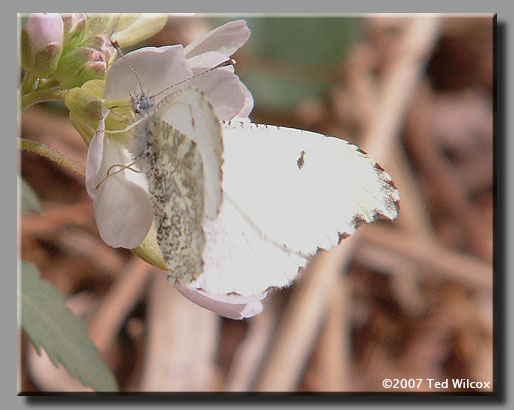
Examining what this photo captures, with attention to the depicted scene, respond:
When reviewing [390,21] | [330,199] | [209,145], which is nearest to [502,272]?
[330,199]

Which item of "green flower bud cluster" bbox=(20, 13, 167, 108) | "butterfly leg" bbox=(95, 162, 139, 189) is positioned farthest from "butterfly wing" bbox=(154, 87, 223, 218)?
"green flower bud cluster" bbox=(20, 13, 167, 108)

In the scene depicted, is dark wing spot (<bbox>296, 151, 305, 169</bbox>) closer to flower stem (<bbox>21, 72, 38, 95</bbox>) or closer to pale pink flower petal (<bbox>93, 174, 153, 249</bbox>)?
pale pink flower petal (<bbox>93, 174, 153, 249</bbox>)

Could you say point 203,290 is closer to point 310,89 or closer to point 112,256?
point 112,256

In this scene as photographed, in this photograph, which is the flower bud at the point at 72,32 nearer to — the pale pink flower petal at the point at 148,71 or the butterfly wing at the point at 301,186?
the pale pink flower petal at the point at 148,71

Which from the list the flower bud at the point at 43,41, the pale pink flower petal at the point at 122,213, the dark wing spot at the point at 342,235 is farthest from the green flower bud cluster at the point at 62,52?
the dark wing spot at the point at 342,235

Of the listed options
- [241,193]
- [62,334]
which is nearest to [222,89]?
[241,193]
